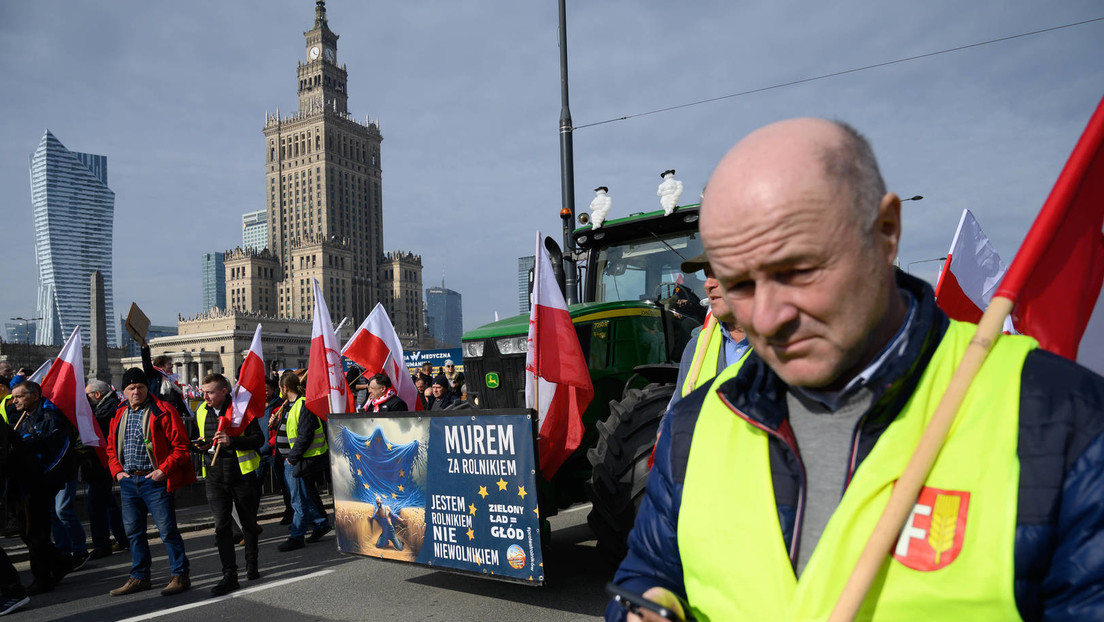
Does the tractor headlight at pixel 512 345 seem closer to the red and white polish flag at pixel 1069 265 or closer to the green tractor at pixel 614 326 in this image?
the green tractor at pixel 614 326

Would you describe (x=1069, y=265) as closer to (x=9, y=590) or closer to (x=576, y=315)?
(x=576, y=315)

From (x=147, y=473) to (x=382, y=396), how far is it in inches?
101

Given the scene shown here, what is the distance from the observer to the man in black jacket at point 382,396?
28.9ft

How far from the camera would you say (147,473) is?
6988mm

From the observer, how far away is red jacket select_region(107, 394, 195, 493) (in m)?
6.95

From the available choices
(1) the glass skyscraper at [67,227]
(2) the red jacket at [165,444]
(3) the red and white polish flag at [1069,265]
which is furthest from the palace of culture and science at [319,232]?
(3) the red and white polish flag at [1069,265]

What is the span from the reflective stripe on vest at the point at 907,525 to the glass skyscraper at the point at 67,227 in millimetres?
182004

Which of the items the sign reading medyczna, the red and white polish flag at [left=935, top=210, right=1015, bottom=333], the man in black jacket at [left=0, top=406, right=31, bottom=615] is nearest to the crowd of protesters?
the man in black jacket at [left=0, top=406, right=31, bottom=615]

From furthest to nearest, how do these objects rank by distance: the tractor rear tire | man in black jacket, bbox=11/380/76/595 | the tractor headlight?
man in black jacket, bbox=11/380/76/595 < the tractor headlight < the tractor rear tire

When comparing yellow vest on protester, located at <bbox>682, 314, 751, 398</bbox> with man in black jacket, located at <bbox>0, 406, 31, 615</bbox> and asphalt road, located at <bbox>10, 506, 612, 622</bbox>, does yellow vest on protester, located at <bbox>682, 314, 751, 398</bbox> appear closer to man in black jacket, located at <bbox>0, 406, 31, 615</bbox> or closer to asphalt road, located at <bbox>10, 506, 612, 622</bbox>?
asphalt road, located at <bbox>10, 506, 612, 622</bbox>

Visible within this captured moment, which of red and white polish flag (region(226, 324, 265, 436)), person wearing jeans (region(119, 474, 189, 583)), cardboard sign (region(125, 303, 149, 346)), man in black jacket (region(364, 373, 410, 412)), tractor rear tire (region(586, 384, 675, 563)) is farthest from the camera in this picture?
cardboard sign (region(125, 303, 149, 346))

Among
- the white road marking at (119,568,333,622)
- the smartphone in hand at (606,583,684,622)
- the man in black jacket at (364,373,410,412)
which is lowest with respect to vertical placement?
the white road marking at (119,568,333,622)

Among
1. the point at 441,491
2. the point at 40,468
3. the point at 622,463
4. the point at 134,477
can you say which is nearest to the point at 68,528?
the point at 40,468

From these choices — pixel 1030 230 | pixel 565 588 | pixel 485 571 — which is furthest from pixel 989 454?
pixel 565 588
